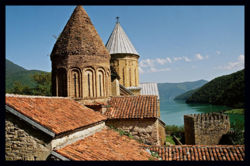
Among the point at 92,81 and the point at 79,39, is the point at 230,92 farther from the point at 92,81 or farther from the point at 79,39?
the point at 79,39

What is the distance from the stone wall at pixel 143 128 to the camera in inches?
369

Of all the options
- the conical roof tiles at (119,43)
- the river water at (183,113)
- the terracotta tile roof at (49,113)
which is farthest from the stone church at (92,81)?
the river water at (183,113)

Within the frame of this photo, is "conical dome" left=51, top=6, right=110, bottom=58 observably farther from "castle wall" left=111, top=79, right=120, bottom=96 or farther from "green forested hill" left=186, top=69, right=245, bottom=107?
"green forested hill" left=186, top=69, right=245, bottom=107

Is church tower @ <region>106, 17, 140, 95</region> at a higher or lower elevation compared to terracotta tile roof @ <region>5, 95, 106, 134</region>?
higher

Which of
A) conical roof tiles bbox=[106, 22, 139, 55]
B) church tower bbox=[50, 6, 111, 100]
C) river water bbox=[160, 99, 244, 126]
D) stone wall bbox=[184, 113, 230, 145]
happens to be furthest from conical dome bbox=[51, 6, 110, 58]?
river water bbox=[160, 99, 244, 126]

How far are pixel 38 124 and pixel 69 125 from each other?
1.17 m

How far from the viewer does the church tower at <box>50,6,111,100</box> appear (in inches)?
396

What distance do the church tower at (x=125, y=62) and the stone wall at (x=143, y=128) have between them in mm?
9395

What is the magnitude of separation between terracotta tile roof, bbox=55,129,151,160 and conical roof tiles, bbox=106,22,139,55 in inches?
476

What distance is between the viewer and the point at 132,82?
19.2 meters

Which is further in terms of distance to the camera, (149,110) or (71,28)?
(71,28)
